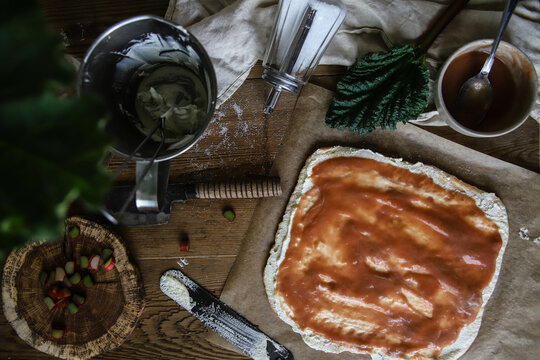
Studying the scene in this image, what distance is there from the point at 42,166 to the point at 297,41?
115 centimetres

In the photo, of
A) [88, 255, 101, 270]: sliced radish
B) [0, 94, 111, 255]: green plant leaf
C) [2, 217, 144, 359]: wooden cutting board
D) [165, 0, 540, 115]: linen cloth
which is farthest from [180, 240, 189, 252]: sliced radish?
[0, 94, 111, 255]: green plant leaf

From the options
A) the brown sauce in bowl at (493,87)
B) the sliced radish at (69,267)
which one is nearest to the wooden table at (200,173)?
the brown sauce in bowl at (493,87)

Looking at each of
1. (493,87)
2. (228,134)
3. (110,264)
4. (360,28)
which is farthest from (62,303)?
(493,87)

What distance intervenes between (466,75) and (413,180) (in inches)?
19.3

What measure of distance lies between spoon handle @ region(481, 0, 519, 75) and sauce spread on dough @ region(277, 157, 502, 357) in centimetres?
51

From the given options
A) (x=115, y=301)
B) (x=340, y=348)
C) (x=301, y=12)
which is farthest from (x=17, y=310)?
(x=301, y=12)

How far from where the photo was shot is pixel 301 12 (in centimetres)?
157

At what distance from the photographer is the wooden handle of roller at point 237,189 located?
5.64 feet

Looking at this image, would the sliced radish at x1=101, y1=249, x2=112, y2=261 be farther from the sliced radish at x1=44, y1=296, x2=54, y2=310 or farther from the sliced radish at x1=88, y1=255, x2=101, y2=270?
the sliced radish at x1=44, y1=296, x2=54, y2=310

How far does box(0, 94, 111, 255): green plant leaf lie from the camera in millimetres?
735

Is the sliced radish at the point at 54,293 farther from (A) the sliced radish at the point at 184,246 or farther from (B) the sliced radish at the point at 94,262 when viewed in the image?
(A) the sliced radish at the point at 184,246

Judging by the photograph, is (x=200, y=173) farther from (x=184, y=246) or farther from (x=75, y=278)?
(x=75, y=278)

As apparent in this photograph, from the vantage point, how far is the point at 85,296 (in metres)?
1.84

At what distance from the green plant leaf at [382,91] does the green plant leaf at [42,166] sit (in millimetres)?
1162
